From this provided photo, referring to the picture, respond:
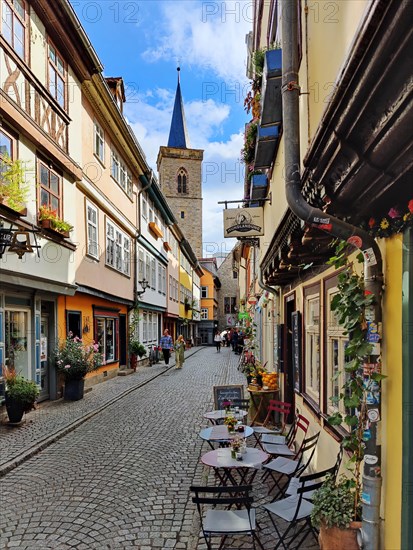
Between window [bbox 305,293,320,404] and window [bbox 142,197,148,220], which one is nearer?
window [bbox 305,293,320,404]

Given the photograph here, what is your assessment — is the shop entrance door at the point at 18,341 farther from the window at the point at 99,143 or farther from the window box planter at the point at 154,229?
the window box planter at the point at 154,229

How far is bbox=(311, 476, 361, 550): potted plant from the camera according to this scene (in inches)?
117

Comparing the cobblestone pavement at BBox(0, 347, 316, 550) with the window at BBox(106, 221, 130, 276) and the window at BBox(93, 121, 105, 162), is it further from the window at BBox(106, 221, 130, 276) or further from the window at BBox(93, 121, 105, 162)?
the window at BBox(93, 121, 105, 162)

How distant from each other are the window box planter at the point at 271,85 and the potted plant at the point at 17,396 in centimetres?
627

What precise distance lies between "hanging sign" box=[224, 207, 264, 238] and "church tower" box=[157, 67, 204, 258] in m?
44.5

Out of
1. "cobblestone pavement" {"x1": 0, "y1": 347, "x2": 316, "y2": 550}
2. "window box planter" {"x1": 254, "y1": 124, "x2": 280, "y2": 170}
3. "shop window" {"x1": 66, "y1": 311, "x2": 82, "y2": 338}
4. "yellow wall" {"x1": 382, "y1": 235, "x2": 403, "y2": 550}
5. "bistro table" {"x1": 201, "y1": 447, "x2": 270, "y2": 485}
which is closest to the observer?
"yellow wall" {"x1": 382, "y1": 235, "x2": 403, "y2": 550}

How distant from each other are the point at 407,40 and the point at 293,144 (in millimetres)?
1993

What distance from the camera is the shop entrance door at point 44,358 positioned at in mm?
10258

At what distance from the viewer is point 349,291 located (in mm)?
3080

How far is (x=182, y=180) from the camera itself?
54188 mm

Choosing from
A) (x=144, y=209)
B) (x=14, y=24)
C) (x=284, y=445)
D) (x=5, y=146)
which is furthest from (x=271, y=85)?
(x=144, y=209)

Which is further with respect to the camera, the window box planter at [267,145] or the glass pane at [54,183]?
the glass pane at [54,183]

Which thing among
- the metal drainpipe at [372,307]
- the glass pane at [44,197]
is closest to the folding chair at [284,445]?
the metal drainpipe at [372,307]

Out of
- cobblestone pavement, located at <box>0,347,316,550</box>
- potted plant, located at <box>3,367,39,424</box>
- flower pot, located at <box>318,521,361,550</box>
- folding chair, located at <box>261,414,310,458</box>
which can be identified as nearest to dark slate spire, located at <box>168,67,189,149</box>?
cobblestone pavement, located at <box>0,347,316,550</box>
